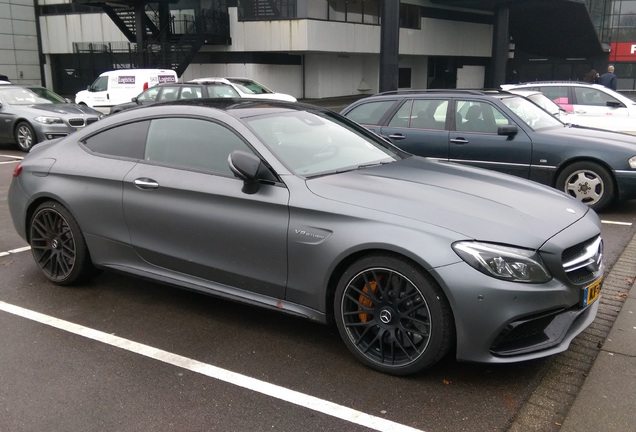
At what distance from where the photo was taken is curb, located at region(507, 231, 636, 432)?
3.18 m

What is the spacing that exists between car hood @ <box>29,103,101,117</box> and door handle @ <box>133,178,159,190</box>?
417 inches

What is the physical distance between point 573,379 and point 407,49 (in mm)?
34974

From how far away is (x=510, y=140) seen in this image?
7910mm

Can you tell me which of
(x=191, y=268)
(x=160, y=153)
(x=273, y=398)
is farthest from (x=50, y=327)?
(x=273, y=398)

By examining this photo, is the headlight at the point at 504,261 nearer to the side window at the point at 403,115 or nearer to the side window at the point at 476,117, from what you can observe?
the side window at the point at 476,117

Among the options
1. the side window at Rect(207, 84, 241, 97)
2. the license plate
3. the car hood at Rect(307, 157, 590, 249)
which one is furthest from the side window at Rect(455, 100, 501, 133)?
the side window at Rect(207, 84, 241, 97)

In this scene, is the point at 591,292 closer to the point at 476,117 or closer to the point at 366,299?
the point at 366,299

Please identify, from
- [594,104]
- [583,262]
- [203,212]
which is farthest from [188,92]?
[583,262]

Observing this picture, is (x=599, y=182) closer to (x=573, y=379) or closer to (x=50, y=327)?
(x=573, y=379)

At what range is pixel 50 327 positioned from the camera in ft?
14.4

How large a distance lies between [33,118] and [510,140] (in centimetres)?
1072

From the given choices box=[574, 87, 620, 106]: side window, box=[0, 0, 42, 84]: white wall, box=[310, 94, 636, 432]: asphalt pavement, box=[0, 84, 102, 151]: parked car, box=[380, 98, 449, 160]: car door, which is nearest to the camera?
box=[310, 94, 636, 432]: asphalt pavement

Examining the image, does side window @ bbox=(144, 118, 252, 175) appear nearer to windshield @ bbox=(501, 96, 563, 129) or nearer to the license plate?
the license plate

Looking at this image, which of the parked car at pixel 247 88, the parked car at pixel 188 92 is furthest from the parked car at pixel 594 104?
the parked car at pixel 247 88
